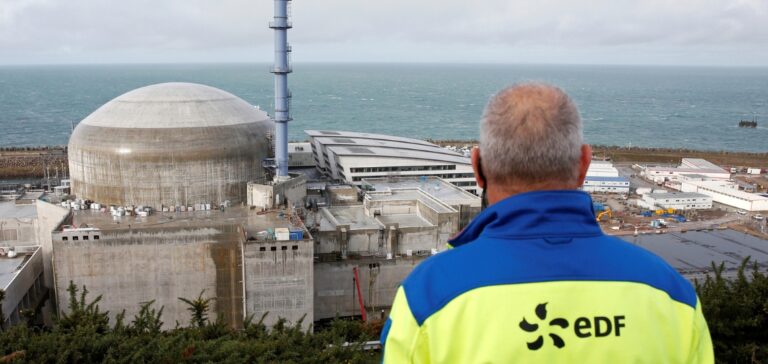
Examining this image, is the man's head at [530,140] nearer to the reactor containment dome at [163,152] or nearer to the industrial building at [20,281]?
the industrial building at [20,281]

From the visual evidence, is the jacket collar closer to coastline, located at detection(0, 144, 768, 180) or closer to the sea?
coastline, located at detection(0, 144, 768, 180)

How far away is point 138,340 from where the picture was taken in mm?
15570

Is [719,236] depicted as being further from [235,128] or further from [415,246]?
[235,128]

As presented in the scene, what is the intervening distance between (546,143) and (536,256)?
0.56 meters

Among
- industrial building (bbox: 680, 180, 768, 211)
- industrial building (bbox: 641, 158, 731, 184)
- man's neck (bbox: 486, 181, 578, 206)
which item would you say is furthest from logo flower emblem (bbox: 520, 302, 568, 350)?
industrial building (bbox: 641, 158, 731, 184)

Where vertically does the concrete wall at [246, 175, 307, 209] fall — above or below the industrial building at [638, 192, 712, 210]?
above

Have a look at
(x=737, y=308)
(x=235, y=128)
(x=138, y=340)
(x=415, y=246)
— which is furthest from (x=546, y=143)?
(x=235, y=128)

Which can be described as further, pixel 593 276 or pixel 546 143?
pixel 546 143

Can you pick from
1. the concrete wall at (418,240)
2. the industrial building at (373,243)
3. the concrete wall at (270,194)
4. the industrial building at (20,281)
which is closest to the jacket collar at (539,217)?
the industrial building at (20,281)

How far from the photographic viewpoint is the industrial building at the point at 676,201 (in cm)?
4988

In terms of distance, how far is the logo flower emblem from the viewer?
7.97 feet

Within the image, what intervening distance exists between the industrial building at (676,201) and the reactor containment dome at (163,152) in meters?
34.0

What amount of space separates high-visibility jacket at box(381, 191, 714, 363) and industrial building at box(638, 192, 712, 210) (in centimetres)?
5204

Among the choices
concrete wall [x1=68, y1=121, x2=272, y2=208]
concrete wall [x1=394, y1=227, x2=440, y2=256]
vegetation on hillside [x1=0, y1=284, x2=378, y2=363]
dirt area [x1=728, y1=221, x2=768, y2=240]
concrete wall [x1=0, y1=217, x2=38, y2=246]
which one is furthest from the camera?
dirt area [x1=728, y1=221, x2=768, y2=240]
